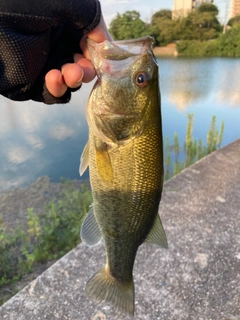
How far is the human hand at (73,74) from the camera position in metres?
1.47

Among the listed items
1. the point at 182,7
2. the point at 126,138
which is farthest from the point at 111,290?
the point at 182,7

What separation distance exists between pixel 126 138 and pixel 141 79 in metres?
0.28

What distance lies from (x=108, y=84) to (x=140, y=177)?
0.46 metres

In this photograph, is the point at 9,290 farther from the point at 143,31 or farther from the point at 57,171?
the point at 143,31

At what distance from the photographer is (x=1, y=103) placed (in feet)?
27.2

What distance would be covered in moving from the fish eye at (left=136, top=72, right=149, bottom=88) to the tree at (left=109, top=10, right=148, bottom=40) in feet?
39.0

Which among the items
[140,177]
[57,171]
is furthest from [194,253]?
[57,171]

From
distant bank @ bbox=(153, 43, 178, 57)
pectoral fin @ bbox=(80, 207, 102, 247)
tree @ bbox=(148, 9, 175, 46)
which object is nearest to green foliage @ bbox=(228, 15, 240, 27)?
tree @ bbox=(148, 9, 175, 46)

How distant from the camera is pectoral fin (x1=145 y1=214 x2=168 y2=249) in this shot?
165 centimetres

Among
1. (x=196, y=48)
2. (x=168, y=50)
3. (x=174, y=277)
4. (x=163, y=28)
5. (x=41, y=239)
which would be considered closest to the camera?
(x=174, y=277)

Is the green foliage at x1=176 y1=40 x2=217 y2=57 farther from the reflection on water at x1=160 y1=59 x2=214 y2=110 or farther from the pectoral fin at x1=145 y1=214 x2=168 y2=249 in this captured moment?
the pectoral fin at x1=145 y1=214 x2=168 y2=249

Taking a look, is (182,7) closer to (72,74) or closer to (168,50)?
(168,50)

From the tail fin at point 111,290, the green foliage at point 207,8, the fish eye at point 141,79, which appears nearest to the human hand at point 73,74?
the fish eye at point 141,79

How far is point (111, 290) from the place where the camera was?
1.80 m
